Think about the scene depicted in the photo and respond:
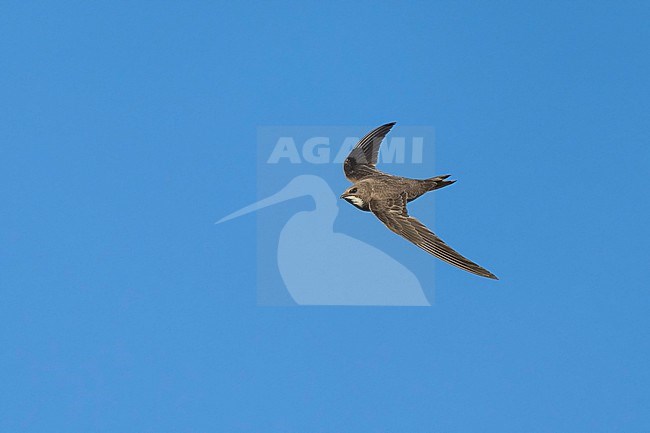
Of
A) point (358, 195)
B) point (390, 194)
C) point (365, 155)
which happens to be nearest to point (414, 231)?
point (390, 194)

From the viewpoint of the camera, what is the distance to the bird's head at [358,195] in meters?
8.40

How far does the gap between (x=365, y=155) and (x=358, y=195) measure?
906mm

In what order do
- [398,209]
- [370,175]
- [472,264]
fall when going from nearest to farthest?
[472,264] < [398,209] < [370,175]

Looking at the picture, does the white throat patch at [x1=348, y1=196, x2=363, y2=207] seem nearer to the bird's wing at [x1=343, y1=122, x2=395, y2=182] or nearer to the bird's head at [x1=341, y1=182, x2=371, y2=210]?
the bird's head at [x1=341, y1=182, x2=371, y2=210]

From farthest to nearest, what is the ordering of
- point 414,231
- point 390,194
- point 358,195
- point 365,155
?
1. point 365,155
2. point 358,195
3. point 390,194
4. point 414,231

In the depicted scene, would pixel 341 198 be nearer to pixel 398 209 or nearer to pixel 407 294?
pixel 398 209

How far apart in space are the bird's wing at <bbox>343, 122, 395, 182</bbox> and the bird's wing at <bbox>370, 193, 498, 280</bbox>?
88cm

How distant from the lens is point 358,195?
8.45 meters

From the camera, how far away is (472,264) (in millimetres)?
6809

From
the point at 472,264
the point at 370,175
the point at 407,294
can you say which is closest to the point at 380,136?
the point at 370,175

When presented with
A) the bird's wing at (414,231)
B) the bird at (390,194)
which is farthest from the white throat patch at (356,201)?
the bird's wing at (414,231)

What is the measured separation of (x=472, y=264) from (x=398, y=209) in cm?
150

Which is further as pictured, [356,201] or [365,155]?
[365,155]

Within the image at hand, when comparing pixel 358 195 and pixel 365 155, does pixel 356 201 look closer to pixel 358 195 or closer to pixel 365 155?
pixel 358 195
